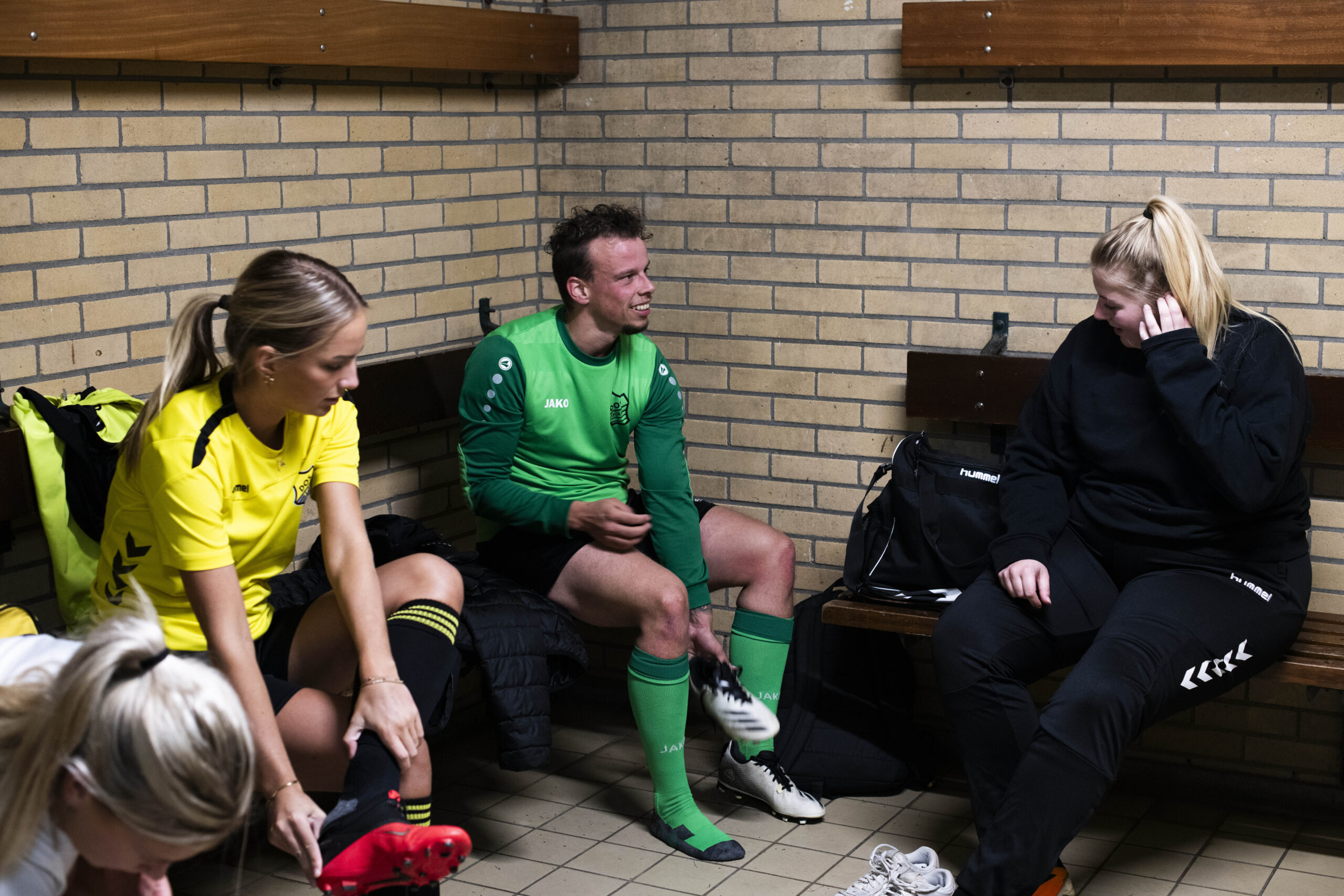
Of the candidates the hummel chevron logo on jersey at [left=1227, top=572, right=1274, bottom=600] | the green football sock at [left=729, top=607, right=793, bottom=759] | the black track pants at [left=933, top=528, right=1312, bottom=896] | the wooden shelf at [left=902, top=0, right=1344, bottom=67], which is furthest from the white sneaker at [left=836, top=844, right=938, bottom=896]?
the wooden shelf at [left=902, top=0, right=1344, bottom=67]

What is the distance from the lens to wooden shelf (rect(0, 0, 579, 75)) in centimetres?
268

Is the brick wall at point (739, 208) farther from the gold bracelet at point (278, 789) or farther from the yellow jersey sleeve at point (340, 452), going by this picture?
the gold bracelet at point (278, 789)

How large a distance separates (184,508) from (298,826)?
58 centimetres

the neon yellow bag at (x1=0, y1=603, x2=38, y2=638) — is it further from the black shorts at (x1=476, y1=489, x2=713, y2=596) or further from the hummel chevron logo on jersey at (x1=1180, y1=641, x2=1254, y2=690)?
the hummel chevron logo on jersey at (x1=1180, y1=641, x2=1254, y2=690)

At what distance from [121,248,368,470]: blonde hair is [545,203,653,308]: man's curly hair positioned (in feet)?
3.16

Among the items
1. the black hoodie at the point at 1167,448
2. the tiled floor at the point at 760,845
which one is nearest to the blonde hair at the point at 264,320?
the tiled floor at the point at 760,845

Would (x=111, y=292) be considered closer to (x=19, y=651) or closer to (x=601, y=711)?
(x=19, y=651)

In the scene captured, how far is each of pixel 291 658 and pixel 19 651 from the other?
110 cm

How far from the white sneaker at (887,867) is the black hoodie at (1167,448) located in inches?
26.9

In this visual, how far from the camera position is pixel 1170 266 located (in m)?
2.97

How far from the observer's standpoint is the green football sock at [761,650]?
11.6ft

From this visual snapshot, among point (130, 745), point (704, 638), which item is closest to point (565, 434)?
point (704, 638)

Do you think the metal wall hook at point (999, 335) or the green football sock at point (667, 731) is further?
the metal wall hook at point (999, 335)

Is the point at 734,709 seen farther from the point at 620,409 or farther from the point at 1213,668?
the point at 1213,668
